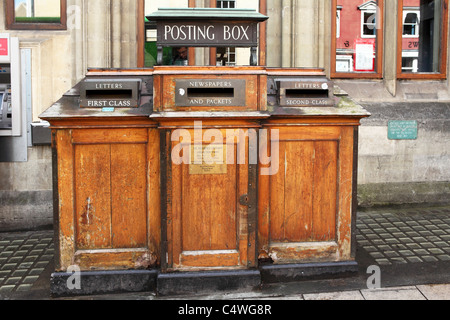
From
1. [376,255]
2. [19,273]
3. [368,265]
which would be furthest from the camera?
[376,255]

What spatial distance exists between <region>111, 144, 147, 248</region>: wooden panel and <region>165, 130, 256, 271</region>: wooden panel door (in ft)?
1.01

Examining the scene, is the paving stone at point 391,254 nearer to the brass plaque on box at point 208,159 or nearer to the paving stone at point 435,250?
the paving stone at point 435,250

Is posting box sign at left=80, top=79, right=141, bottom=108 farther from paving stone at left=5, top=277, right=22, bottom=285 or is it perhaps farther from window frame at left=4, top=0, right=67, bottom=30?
window frame at left=4, top=0, right=67, bottom=30

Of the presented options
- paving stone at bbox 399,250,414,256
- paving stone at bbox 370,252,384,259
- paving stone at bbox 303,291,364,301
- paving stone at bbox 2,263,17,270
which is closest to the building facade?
paving stone at bbox 2,263,17,270

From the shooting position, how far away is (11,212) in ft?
20.3

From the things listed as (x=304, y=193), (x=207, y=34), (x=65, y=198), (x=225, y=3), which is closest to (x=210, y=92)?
(x=207, y=34)

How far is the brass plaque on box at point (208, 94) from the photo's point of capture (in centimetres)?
383

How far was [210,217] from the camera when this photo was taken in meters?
3.98

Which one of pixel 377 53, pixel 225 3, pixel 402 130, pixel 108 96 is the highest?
pixel 225 3

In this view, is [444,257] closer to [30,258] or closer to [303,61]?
[303,61]

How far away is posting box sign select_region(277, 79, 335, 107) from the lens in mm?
4039

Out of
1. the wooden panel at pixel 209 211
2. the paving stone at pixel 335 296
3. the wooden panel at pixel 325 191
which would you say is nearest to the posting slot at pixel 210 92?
the wooden panel at pixel 209 211

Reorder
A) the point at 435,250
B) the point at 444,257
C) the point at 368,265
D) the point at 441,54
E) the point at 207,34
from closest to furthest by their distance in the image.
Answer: the point at 207,34
the point at 368,265
the point at 444,257
the point at 435,250
the point at 441,54

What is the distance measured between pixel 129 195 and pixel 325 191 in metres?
1.94
